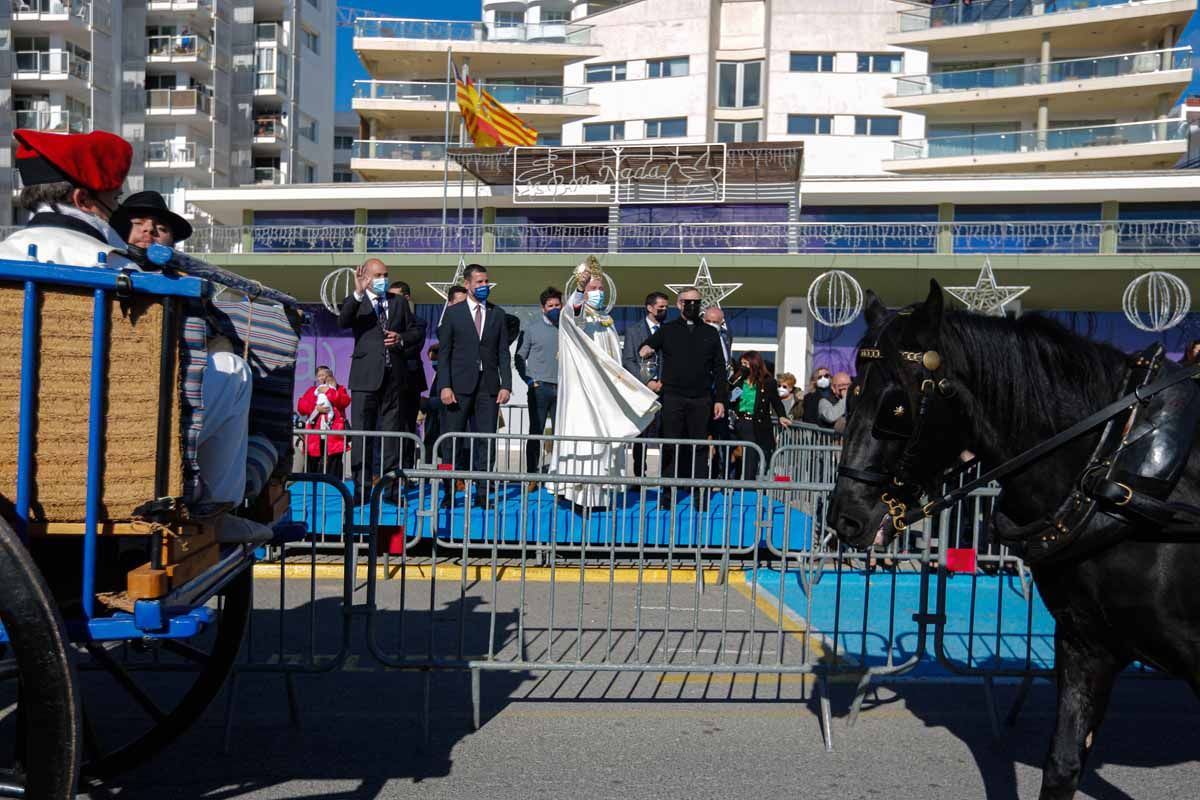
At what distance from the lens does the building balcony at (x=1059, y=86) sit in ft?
143

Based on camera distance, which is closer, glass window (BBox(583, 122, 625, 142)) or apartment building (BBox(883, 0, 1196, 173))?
apartment building (BBox(883, 0, 1196, 173))

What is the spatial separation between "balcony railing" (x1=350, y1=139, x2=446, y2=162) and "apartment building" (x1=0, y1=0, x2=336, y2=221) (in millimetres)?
7034

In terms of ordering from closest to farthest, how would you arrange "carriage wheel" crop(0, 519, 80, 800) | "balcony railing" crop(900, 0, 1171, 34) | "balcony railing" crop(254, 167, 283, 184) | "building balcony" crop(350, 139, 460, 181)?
"carriage wheel" crop(0, 519, 80, 800) < "balcony railing" crop(900, 0, 1171, 34) < "building balcony" crop(350, 139, 460, 181) < "balcony railing" crop(254, 167, 283, 184)

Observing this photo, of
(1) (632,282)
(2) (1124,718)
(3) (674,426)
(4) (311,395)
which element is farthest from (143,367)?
(1) (632,282)

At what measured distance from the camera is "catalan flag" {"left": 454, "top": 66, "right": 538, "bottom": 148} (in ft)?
102

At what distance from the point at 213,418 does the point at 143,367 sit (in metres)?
0.41

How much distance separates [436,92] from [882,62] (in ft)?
70.4

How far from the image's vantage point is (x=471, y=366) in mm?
10453

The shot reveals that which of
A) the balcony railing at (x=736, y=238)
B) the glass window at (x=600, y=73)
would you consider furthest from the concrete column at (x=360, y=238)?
the glass window at (x=600, y=73)

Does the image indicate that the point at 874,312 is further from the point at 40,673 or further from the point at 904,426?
the point at 40,673

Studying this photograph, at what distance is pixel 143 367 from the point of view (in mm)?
3084

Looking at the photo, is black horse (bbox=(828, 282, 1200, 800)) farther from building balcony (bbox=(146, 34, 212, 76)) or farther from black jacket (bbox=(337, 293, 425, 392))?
building balcony (bbox=(146, 34, 212, 76))

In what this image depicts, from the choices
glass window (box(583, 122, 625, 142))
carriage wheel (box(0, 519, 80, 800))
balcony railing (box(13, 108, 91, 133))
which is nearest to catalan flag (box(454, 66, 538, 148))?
glass window (box(583, 122, 625, 142))

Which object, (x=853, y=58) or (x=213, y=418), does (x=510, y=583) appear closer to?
(x=213, y=418)
